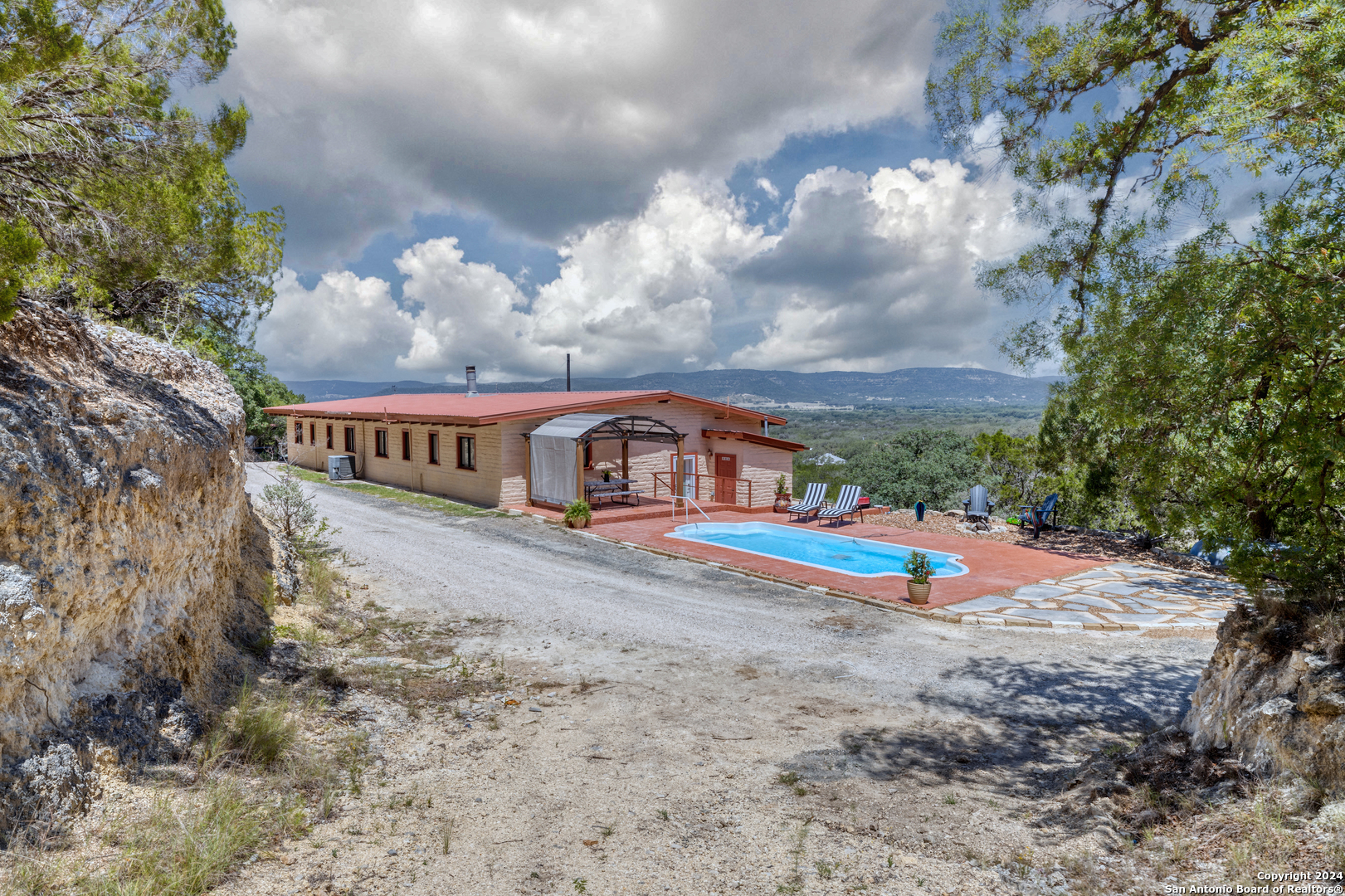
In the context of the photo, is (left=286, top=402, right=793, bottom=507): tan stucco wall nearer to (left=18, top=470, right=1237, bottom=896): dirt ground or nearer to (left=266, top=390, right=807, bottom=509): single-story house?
(left=266, top=390, right=807, bottom=509): single-story house

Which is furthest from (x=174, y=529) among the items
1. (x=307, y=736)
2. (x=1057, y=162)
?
(x=1057, y=162)

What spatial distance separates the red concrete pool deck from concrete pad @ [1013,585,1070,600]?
263 millimetres

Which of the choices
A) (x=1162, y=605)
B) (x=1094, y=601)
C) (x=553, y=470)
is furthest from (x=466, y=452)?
(x=1162, y=605)

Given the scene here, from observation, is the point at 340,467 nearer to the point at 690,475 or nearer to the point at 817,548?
the point at 690,475

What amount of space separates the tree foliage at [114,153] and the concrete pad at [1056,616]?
9963 mm

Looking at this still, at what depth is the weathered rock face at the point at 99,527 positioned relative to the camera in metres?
3.18

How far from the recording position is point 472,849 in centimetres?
349

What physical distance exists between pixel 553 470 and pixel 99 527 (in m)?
14.2

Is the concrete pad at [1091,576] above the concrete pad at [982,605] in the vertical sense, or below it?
above

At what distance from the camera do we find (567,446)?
1753 centimetres

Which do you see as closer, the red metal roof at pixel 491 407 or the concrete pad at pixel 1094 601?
the concrete pad at pixel 1094 601

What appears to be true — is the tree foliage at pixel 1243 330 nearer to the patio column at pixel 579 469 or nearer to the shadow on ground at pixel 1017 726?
the shadow on ground at pixel 1017 726

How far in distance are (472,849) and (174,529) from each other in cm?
314

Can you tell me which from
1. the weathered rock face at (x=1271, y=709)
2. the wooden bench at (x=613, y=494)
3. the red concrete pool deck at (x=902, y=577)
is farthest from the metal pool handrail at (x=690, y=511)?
the weathered rock face at (x=1271, y=709)
